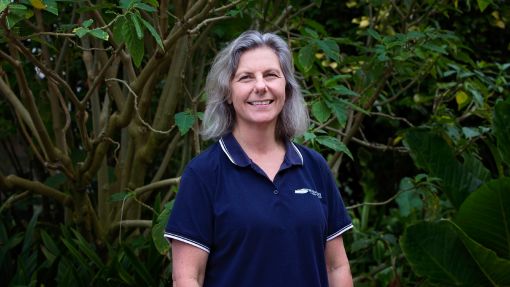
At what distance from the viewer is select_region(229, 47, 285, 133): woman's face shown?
2518 mm

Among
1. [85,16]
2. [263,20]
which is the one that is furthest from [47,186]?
[263,20]

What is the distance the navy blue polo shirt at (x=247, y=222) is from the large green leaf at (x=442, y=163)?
191 cm

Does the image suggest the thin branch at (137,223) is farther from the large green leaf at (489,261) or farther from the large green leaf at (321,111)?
the large green leaf at (489,261)

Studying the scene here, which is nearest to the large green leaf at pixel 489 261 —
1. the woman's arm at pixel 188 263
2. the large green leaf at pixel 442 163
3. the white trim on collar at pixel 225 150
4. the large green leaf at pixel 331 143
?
the large green leaf at pixel 442 163

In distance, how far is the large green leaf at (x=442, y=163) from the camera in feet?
14.2

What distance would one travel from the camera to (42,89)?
17.4 feet

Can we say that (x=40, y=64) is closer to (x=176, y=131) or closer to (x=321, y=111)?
(x=321, y=111)

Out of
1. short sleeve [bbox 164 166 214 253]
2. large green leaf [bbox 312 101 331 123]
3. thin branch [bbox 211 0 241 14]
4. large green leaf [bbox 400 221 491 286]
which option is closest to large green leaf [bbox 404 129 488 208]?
large green leaf [bbox 400 221 491 286]

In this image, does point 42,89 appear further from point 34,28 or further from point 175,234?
point 175,234

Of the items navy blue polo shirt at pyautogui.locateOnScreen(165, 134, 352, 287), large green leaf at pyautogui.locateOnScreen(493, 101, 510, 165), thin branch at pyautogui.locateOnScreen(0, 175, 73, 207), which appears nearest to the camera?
navy blue polo shirt at pyautogui.locateOnScreen(165, 134, 352, 287)

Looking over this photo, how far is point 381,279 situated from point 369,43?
1.46 m

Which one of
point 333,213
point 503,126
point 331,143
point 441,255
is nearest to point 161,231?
point 331,143

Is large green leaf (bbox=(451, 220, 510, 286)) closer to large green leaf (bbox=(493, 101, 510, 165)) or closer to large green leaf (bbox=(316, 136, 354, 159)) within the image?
large green leaf (bbox=(493, 101, 510, 165))

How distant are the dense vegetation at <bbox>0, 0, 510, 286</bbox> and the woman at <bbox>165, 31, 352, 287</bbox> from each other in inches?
24.8
